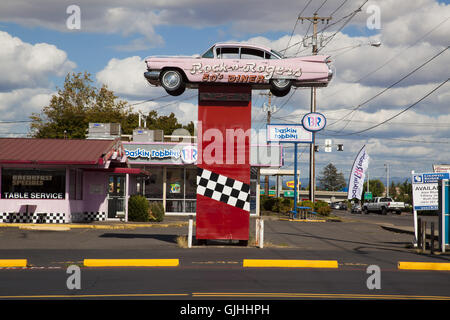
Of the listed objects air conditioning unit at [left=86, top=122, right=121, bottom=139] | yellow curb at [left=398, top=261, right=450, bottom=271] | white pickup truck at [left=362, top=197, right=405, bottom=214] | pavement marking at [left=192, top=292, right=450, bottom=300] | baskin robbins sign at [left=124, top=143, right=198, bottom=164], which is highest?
air conditioning unit at [left=86, top=122, right=121, bottom=139]

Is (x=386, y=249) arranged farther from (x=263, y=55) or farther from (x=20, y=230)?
(x=20, y=230)

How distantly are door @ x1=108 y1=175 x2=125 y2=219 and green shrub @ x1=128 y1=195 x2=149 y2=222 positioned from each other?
1.94ft

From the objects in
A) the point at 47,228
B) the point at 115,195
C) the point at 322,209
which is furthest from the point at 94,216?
the point at 322,209

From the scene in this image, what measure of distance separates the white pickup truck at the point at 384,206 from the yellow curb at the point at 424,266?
48913 mm

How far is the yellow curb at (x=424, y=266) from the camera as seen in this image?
12.7 m

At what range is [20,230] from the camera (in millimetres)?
22688

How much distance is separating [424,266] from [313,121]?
23481 millimetres

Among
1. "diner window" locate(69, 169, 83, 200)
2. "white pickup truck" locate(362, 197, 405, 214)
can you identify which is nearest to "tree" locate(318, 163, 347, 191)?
"white pickup truck" locate(362, 197, 405, 214)

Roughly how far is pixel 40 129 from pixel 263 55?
50682mm

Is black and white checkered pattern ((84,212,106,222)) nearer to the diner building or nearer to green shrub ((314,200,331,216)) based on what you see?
the diner building

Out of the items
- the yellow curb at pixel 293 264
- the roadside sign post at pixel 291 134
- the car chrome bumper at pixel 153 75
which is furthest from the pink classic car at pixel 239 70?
the roadside sign post at pixel 291 134

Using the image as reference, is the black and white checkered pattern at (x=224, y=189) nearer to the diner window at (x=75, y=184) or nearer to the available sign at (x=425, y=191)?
the available sign at (x=425, y=191)

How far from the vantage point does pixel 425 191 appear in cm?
1808

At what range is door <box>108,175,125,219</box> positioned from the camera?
96.9ft
